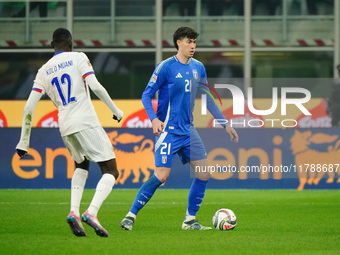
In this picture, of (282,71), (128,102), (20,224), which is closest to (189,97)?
(20,224)

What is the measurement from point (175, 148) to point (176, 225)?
1062 mm

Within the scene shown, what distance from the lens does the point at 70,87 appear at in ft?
25.0

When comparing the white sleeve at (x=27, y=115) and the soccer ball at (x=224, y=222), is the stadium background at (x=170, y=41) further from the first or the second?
the white sleeve at (x=27, y=115)

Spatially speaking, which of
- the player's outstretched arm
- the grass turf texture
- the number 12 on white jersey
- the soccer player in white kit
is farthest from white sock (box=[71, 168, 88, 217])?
the number 12 on white jersey

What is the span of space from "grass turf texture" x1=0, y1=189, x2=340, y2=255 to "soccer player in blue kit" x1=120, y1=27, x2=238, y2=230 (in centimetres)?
35

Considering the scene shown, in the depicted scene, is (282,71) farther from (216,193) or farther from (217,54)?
(216,193)

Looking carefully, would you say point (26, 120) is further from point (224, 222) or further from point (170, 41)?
point (170, 41)

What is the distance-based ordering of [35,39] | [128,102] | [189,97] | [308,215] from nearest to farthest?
[189,97]
[308,215]
[128,102]
[35,39]

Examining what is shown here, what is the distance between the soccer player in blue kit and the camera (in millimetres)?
8531

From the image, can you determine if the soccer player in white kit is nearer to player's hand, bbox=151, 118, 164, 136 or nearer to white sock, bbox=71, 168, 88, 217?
white sock, bbox=71, 168, 88, 217

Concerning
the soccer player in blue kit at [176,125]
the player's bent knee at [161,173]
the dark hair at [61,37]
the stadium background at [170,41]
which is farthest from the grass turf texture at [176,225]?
the stadium background at [170,41]

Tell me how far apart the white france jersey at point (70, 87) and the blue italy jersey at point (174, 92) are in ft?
3.40

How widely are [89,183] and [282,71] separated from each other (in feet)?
17.6

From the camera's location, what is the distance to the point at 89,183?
15164mm
